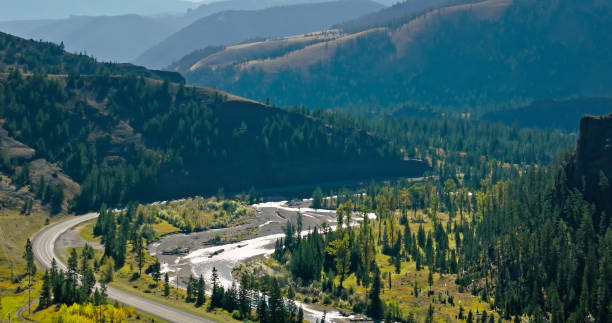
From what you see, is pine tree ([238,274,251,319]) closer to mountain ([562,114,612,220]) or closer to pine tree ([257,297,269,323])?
pine tree ([257,297,269,323])

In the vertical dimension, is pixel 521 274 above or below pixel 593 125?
below

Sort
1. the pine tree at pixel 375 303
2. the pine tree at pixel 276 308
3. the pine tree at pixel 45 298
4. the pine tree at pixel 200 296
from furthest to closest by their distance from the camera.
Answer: the pine tree at pixel 200 296 < the pine tree at pixel 375 303 < the pine tree at pixel 45 298 < the pine tree at pixel 276 308

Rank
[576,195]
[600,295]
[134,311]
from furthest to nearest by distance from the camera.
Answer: [576,195] < [134,311] < [600,295]

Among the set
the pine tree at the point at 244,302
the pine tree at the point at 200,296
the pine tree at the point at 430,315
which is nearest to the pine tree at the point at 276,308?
the pine tree at the point at 244,302

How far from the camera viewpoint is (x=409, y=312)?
530ft

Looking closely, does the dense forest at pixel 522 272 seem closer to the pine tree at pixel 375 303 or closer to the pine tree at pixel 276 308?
the pine tree at pixel 375 303

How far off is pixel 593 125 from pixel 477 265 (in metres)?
53.1

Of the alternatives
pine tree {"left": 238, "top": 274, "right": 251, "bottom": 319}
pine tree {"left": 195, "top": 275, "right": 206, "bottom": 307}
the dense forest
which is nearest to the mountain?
the dense forest

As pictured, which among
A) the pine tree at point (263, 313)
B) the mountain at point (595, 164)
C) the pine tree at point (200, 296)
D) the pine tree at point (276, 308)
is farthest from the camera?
the mountain at point (595, 164)

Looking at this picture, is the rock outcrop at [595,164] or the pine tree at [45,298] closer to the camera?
the pine tree at [45,298]

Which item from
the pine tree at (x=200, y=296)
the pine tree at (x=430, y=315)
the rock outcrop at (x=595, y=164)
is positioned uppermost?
the rock outcrop at (x=595, y=164)

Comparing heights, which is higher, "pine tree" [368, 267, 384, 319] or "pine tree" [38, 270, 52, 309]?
"pine tree" [38, 270, 52, 309]

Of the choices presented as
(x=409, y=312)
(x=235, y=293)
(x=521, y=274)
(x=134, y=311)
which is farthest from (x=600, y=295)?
(x=134, y=311)

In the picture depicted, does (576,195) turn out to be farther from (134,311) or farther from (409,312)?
(134,311)
